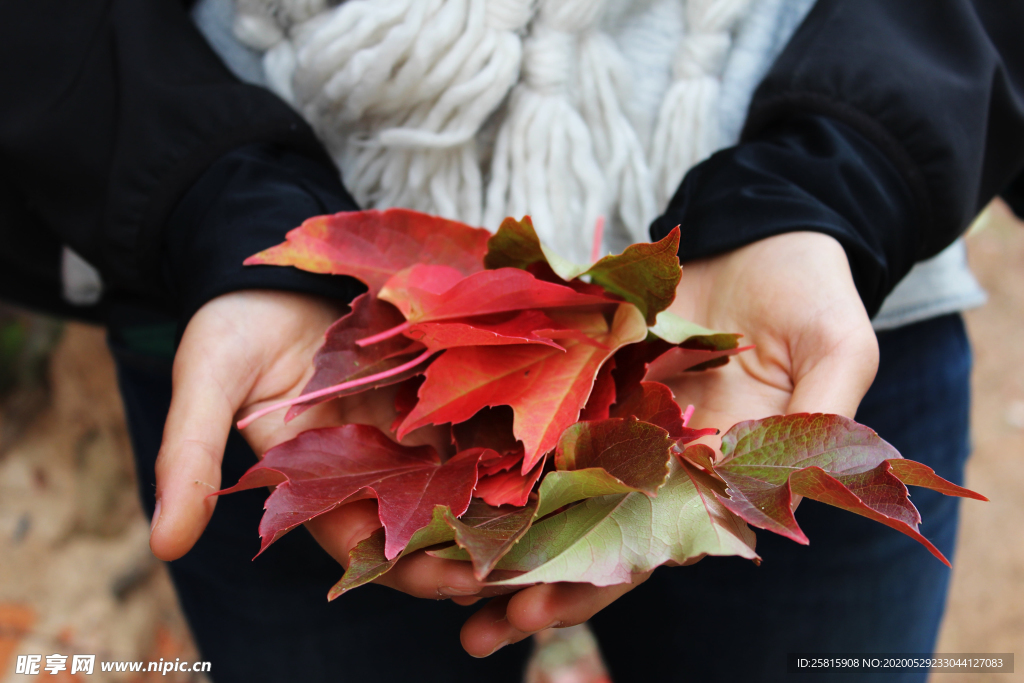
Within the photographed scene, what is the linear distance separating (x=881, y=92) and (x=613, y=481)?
1.47 ft

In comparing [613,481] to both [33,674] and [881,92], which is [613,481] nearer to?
[881,92]

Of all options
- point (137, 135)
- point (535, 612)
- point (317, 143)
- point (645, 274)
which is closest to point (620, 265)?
point (645, 274)

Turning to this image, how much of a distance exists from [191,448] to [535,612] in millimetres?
242

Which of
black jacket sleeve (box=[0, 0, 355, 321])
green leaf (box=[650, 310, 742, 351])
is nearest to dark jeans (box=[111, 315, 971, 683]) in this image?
black jacket sleeve (box=[0, 0, 355, 321])

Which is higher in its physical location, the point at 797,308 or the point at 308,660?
the point at 797,308

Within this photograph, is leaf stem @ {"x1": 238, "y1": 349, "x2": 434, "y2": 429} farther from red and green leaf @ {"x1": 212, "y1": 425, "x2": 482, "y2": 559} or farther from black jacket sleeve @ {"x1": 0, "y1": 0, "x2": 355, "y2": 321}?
black jacket sleeve @ {"x1": 0, "y1": 0, "x2": 355, "y2": 321}

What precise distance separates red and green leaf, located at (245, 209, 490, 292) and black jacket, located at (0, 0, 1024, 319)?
0.11ft

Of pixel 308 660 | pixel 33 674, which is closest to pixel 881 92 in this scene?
pixel 308 660

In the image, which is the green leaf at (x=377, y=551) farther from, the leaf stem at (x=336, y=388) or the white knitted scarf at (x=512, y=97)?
the white knitted scarf at (x=512, y=97)

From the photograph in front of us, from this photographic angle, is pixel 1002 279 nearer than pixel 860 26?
No

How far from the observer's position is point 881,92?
1.98 ft

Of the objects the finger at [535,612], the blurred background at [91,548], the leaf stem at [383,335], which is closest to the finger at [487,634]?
the finger at [535,612]

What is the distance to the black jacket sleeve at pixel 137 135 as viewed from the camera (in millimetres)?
625

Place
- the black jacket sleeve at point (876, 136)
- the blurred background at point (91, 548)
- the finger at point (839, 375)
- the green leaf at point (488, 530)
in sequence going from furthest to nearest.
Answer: the blurred background at point (91, 548), the black jacket sleeve at point (876, 136), the finger at point (839, 375), the green leaf at point (488, 530)
